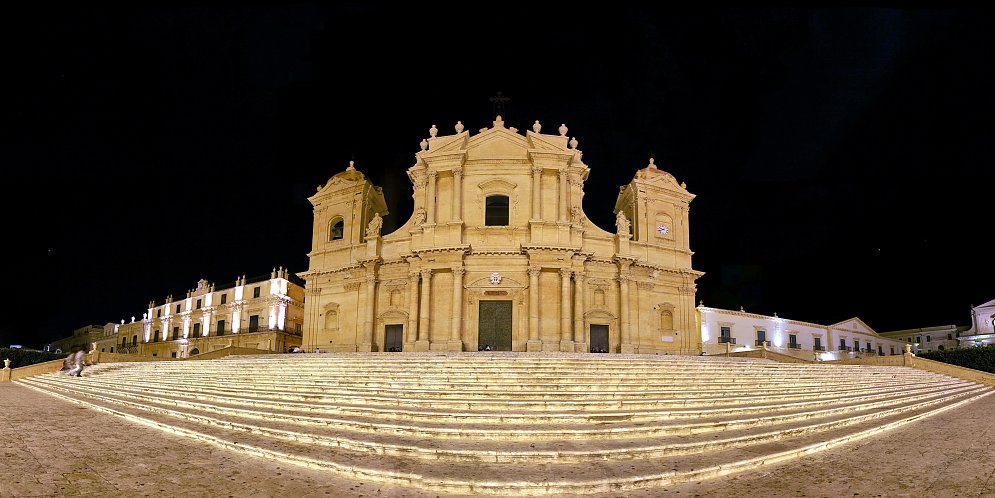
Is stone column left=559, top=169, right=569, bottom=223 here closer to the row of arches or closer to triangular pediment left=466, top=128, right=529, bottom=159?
triangular pediment left=466, top=128, right=529, bottom=159

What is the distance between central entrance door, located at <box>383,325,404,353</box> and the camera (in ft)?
104

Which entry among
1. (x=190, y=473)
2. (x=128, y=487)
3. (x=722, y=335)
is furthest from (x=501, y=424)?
(x=722, y=335)

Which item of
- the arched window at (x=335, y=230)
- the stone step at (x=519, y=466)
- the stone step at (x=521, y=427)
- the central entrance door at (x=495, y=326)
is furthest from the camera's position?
the arched window at (x=335, y=230)

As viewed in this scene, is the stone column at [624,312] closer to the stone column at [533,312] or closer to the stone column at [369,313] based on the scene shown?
the stone column at [533,312]

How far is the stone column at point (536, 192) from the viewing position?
3131 cm

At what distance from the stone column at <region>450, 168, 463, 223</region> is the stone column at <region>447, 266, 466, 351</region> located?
2947mm

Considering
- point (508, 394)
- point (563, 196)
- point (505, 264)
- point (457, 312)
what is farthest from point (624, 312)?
point (508, 394)

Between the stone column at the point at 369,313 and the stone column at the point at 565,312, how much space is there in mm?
10439

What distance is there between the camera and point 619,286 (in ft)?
104

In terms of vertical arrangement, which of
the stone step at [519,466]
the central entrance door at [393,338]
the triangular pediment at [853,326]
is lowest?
the stone step at [519,466]

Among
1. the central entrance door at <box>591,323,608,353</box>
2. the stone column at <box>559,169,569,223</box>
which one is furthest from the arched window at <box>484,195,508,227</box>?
the central entrance door at <box>591,323,608,353</box>

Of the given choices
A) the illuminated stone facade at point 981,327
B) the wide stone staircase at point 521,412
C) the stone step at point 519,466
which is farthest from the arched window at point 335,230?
the illuminated stone facade at point 981,327

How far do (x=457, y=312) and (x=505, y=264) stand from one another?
3600 mm

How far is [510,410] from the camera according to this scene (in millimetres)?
11836
